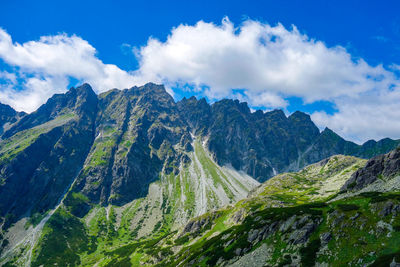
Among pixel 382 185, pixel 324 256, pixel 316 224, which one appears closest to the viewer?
pixel 324 256

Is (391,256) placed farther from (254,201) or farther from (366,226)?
(254,201)

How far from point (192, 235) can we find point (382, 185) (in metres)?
108

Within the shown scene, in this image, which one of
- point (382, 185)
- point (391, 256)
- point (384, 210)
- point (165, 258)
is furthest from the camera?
point (165, 258)

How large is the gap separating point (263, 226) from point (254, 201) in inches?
3315

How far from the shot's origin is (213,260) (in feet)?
254

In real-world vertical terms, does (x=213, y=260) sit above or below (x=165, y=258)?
above

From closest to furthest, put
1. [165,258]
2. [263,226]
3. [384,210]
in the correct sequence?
[384,210], [263,226], [165,258]

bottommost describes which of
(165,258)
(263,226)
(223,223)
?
(165,258)

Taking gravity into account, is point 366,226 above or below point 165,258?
above

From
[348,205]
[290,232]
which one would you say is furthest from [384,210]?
[290,232]

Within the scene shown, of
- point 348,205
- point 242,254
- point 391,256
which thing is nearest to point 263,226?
point 242,254

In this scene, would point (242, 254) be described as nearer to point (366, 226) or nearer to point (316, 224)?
point (316, 224)

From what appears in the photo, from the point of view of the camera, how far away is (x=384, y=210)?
173ft

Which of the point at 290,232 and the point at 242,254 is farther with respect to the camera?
the point at 242,254
